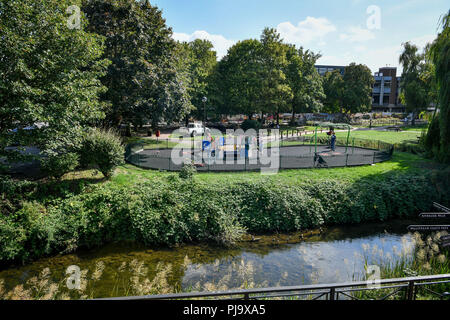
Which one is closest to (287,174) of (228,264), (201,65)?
(228,264)

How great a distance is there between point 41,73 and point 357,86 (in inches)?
2284

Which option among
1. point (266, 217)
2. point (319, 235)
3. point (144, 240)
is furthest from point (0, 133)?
point (319, 235)

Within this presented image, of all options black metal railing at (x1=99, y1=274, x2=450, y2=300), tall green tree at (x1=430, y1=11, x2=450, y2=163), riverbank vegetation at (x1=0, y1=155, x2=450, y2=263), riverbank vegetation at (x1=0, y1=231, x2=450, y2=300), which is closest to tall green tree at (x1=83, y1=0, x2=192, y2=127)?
riverbank vegetation at (x1=0, y1=155, x2=450, y2=263)

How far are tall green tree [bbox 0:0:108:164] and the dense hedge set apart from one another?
2906 millimetres

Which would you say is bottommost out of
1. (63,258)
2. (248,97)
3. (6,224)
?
(63,258)

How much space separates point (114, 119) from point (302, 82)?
105 feet

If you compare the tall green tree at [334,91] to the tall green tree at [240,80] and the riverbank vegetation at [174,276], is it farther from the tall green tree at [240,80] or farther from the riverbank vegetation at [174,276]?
the riverbank vegetation at [174,276]

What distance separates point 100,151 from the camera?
1458 centimetres

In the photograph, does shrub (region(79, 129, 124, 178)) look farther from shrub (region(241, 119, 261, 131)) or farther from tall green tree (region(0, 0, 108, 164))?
shrub (region(241, 119, 261, 131))

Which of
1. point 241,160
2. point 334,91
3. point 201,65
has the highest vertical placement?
point 201,65

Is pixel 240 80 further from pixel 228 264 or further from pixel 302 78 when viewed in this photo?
pixel 228 264

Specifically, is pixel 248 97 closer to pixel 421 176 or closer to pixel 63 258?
pixel 421 176

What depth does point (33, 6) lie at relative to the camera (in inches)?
467

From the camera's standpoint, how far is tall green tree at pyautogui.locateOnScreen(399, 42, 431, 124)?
155 feet
